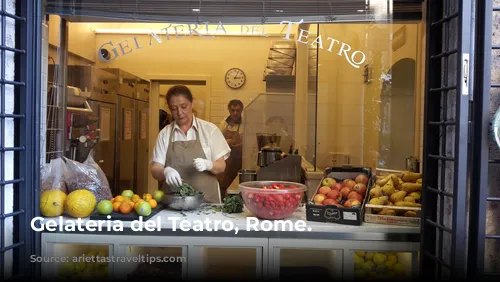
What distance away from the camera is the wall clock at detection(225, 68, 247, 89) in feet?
20.2

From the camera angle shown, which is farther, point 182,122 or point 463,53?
point 182,122

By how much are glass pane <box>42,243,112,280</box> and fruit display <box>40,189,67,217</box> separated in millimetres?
213

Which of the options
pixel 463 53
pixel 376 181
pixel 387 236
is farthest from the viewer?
Answer: pixel 376 181

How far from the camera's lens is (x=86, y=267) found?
10.3 feet

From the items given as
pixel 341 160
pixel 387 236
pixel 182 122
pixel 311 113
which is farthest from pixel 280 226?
pixel 311 113

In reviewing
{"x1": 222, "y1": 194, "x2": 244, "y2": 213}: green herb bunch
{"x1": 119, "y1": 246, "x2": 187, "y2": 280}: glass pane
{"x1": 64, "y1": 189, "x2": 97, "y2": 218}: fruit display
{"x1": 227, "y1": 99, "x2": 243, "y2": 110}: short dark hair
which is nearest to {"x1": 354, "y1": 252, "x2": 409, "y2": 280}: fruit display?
{"x1": 222, "y1": 194, "x2": 244, "y2": 213}: green herb bunch

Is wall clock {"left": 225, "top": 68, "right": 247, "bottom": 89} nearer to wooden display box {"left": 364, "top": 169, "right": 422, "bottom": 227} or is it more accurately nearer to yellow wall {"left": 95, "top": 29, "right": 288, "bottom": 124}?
yellow wall {"left": 95, "top": 29, "right": 288, "bottom": 124}

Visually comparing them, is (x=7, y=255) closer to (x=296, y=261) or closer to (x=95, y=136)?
(x=296, y=261)

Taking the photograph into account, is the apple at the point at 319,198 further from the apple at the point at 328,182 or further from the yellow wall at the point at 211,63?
the yellow wall at the point at 211,63

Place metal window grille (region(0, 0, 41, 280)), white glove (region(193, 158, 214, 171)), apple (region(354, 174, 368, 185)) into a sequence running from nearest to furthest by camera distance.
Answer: metal window grille (region(0, 0, 41, 280))
apple (region(354, 174, 368, 185))
white glove (region(193, 158, 214, 171))

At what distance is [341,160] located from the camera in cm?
554

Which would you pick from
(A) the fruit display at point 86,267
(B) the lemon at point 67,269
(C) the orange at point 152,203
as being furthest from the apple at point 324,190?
(B) the lemon at point 67,269

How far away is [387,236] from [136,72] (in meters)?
4.43

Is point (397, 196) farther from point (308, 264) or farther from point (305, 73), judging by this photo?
point (305, 73)
